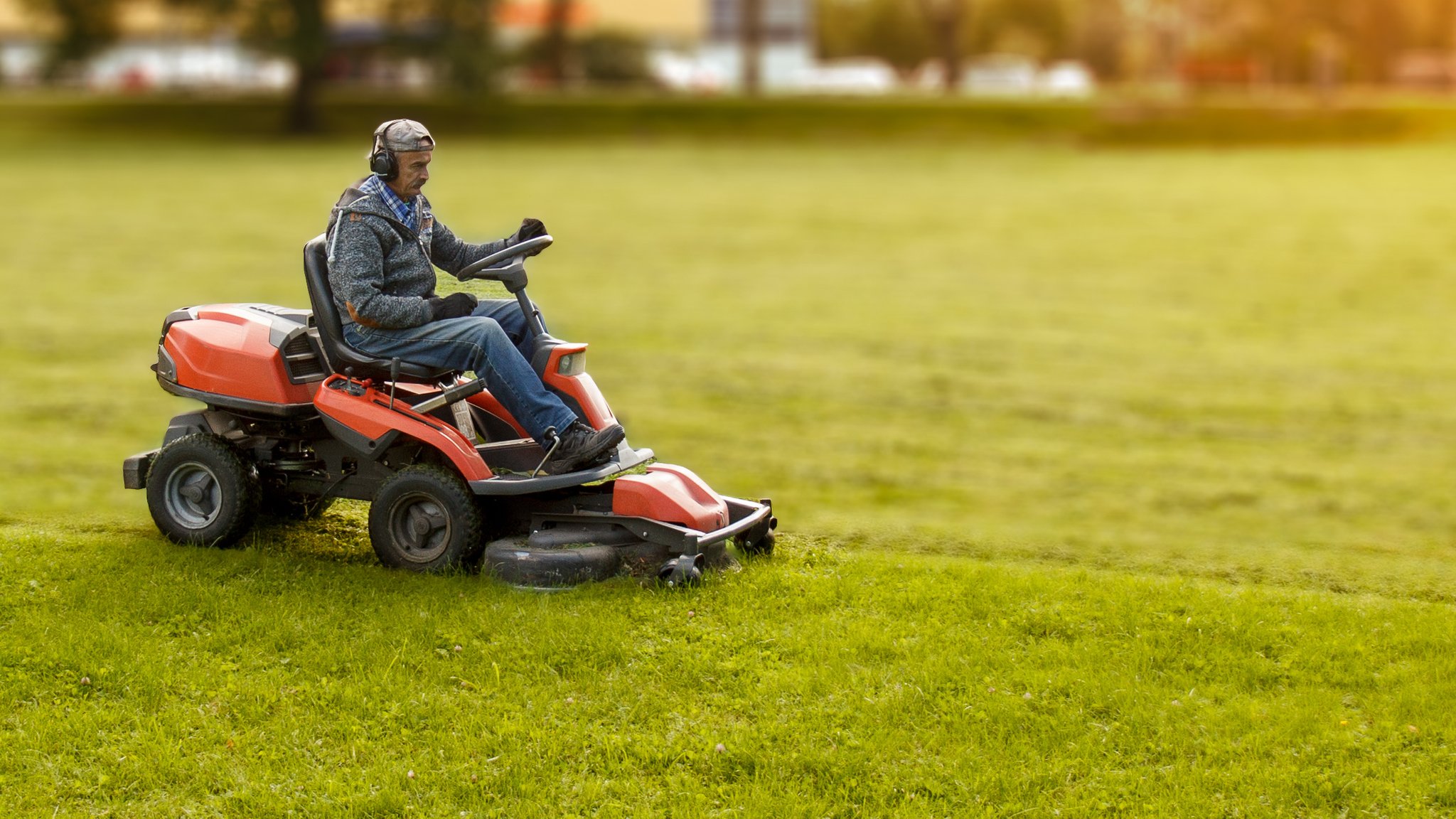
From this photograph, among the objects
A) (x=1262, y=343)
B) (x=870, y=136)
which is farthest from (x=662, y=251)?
(x=870, y=136)

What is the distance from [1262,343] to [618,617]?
42.2 ft

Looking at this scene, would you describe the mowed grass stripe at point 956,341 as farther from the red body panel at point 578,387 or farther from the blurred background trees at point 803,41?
the blurred background trees at point 803,41

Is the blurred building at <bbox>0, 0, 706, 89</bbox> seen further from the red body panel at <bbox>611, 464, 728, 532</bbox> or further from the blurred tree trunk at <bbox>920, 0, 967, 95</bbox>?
the red body panel at <bbox>611, 464, 728, 532</bbox>

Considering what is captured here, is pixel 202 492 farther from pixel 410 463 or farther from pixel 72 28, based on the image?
pixel 72 28

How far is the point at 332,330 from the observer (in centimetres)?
695

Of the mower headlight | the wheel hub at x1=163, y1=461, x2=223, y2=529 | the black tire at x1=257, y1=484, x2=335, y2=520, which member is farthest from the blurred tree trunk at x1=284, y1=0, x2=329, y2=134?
the mower headlight

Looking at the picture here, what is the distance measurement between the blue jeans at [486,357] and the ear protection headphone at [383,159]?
666mm

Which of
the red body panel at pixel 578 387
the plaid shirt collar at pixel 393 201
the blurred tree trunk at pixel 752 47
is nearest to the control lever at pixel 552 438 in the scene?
the red body panel at pixel 578 387

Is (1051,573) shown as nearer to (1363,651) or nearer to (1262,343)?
(1363,651)

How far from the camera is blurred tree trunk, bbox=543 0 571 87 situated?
60906 millimetres

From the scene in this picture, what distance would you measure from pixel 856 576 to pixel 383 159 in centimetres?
281

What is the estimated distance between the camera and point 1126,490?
1173cm

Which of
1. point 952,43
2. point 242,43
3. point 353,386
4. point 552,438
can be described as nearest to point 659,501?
point 552,438

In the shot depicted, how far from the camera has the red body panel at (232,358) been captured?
7.13 metres
